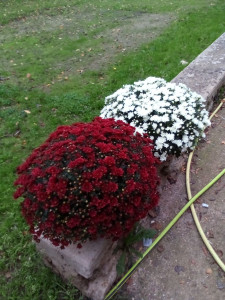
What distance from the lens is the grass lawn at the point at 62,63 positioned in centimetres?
273

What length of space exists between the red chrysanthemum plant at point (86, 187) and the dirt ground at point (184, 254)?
1.76 ft

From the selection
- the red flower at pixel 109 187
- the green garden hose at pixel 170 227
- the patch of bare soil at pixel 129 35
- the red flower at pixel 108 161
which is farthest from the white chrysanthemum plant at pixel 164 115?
the patch of bare soil at pixel 129 35

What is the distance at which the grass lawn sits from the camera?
8.96 ft

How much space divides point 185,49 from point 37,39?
336cm

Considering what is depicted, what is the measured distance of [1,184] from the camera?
3.41m

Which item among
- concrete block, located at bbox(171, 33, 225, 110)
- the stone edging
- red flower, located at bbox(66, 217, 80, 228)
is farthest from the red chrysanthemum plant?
concrete block, located at bbox(171, 33, 225, 110)

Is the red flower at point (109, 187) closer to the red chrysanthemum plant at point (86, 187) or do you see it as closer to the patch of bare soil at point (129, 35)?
the red chrysanthemum plant at point (86, 187)

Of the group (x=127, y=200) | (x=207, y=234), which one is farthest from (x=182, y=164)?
(x=127, y=200)

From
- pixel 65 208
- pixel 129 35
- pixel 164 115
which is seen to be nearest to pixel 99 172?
pixel 65 208

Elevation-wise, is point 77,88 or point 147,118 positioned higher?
point 147,118

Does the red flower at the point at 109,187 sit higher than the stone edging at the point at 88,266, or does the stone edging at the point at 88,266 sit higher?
the red flower at the point at 109,187

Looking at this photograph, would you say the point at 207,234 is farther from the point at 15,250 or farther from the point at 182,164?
the point at 15,250

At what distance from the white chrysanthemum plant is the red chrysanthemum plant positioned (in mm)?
497

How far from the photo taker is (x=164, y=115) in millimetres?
2715
